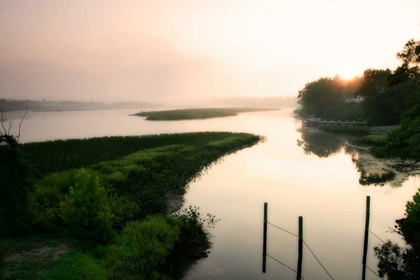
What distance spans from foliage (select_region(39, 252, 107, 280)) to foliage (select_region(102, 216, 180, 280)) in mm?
468

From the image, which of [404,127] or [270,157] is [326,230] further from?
[270,157]

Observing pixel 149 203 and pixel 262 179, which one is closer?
pixel 149 203

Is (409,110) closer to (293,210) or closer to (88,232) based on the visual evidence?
(293,210)

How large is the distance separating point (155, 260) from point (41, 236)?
18.4 feet

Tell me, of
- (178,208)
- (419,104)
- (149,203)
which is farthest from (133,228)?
(419,104)

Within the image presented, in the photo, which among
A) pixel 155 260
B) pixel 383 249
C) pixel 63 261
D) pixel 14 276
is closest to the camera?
pixel 14 276

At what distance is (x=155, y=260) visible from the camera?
40.2ft

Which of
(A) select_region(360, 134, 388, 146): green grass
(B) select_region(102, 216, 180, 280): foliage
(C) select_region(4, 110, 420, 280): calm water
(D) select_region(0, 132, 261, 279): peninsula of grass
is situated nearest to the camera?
(D) select_region(0, 132, 261, 279): peninsula of grass

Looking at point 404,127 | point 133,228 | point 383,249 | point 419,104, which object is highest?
point 419,104

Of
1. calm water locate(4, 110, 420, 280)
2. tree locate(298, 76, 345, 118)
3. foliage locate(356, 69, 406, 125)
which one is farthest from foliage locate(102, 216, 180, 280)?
tree locate(298, 76, 345, 118)

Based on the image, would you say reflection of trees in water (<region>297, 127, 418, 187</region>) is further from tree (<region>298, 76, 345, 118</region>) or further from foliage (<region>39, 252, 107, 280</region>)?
tree (<region>298, 76, 345, 118</region>)

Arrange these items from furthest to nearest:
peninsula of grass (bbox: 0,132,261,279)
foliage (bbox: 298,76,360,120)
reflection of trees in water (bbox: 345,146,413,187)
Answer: foliage (bbox: 298,76,360,120)
reflection of trees in water (bbox: 345,146,413,187)
peninsula of grass (bbox: 0,132,261,279)

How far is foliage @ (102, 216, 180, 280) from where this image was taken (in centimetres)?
1120

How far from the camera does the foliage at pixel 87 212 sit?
494 inches
